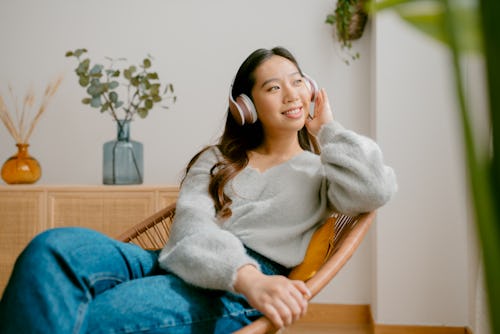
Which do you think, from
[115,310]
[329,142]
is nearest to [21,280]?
[115,310]

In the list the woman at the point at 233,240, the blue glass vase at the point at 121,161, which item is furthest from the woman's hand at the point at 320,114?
the blue glass vase at the point at 121,161

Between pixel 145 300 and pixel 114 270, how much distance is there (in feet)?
0.51

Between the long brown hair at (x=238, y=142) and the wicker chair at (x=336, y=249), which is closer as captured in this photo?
the wicker chair at (x=336, y=249)

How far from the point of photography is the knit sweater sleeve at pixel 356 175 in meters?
1.17

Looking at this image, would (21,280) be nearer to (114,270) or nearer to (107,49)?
(114,270)

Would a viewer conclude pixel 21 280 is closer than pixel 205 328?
Yes

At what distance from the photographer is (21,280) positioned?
861 mm

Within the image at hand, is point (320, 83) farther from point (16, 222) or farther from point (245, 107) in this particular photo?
point (16, 222)

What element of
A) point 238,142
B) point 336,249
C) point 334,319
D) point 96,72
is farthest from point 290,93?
point 334,319

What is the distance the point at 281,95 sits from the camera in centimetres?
142

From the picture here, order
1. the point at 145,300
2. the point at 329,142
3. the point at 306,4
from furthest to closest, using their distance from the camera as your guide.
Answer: the point at 306,4 < the point at 329,142 < the point at 145,300

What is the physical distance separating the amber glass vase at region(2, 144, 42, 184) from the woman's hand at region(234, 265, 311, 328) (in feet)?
6.09

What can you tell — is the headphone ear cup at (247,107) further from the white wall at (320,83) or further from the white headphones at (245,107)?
the white wall at (320,83)

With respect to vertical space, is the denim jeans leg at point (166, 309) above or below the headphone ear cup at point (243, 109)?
below
